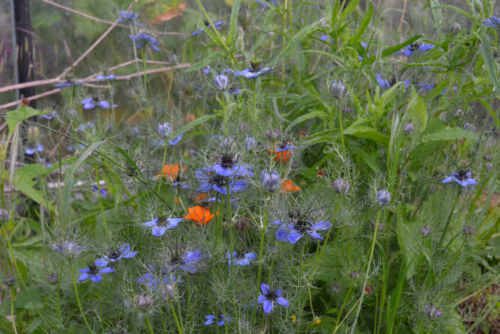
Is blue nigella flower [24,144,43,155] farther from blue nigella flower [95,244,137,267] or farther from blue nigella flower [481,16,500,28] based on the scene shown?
blue nigella flower [481,16,500,28]

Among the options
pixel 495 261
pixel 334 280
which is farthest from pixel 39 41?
pixel 495 261

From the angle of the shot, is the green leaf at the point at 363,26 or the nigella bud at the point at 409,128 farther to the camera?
the green leaf at the point at 363,26

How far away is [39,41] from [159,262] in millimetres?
2122

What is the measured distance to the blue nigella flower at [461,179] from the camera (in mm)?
1125

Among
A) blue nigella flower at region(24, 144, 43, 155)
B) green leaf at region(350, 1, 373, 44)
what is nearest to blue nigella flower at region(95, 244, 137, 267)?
green leaf at region(350, 1, 373, 44)

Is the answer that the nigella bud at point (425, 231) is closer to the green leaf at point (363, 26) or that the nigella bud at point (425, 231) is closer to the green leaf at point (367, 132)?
the green leaf at point (367, 132)

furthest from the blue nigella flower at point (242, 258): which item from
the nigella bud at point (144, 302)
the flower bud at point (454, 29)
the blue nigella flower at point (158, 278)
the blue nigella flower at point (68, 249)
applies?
the flower bud at point (454, 29)

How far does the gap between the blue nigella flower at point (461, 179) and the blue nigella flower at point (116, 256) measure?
0.81m

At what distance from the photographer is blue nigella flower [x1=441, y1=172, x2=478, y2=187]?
1125mm

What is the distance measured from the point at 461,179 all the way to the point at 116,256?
0.91 metres

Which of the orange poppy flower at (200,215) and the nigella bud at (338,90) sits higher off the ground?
the nigella bud at (338,90)

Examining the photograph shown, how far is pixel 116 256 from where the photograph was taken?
1110 mm

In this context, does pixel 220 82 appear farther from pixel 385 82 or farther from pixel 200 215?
pixel 385 82

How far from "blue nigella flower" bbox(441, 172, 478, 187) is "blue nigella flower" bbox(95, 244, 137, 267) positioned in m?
0.81
